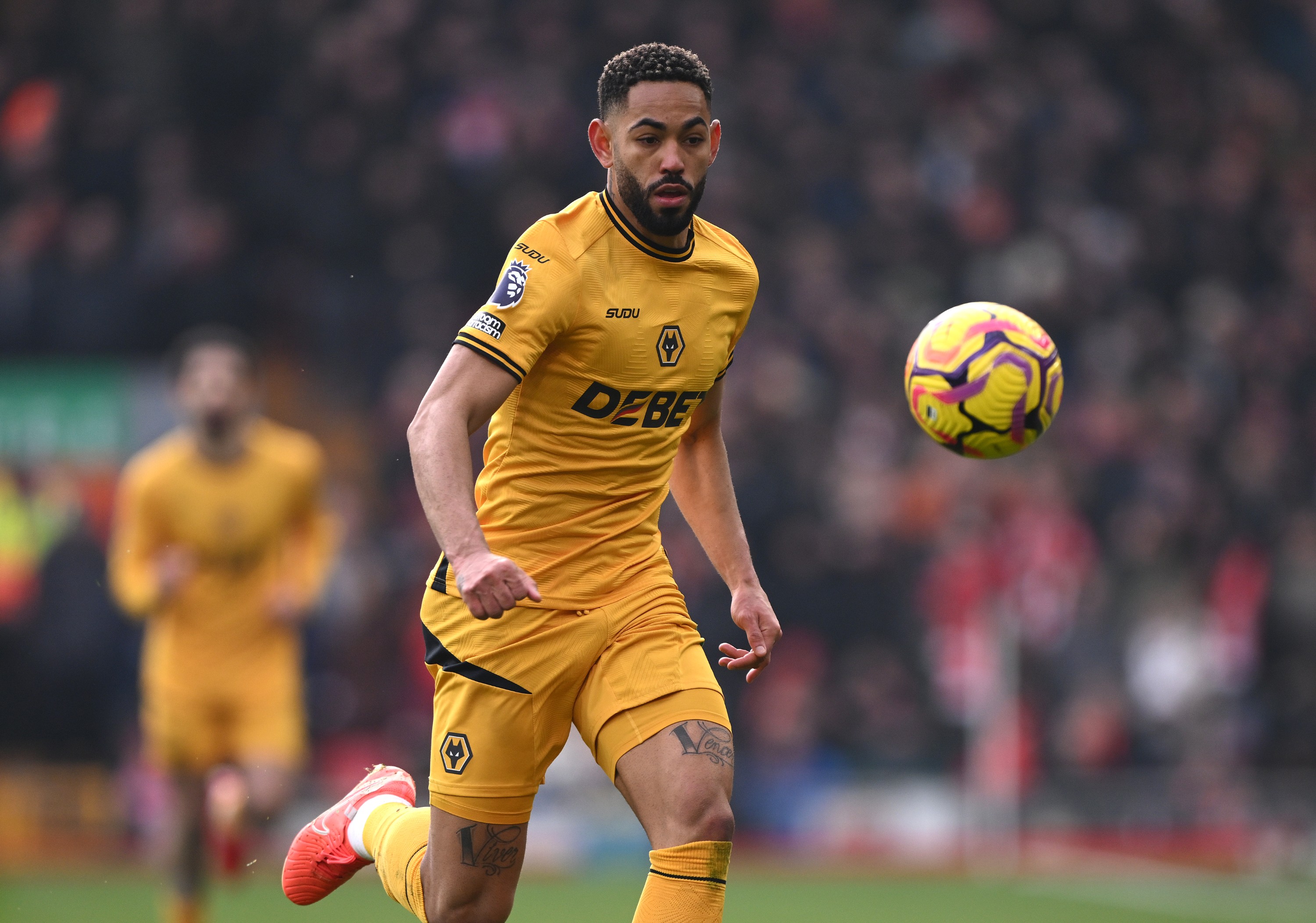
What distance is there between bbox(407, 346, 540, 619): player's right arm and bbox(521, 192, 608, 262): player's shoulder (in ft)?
1.29

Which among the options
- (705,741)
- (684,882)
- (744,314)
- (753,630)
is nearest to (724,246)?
(744,314)

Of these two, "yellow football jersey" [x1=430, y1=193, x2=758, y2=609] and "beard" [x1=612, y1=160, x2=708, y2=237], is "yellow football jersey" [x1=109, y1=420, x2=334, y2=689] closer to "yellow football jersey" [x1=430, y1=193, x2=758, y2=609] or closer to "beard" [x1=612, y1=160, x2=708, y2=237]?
"yellow football jersey" [x1=430, y1=193, x2=758, y2=609]

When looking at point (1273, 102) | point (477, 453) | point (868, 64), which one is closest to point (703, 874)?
point (477, 453)

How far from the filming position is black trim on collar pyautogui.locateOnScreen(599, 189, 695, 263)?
471cm

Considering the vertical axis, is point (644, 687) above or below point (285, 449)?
below

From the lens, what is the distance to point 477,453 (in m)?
12.1

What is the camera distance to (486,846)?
4.73 meters

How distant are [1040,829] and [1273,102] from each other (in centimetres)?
1016

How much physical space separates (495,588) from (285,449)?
17.4 feet

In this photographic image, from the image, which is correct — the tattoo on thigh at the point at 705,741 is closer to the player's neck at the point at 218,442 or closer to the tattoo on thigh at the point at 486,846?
the tattoo on thigh at the point at 486,846

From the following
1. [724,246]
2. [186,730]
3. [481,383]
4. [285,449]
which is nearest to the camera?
[481,383]

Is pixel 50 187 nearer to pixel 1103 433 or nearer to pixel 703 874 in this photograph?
pixel 1103 433

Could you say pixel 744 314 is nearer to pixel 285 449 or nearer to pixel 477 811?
pixel 477 811

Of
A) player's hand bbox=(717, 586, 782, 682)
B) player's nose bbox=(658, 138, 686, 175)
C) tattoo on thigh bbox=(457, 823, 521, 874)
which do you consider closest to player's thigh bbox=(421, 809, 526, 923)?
tattoo on thigh bbox=(457, 823, 521, 874)
